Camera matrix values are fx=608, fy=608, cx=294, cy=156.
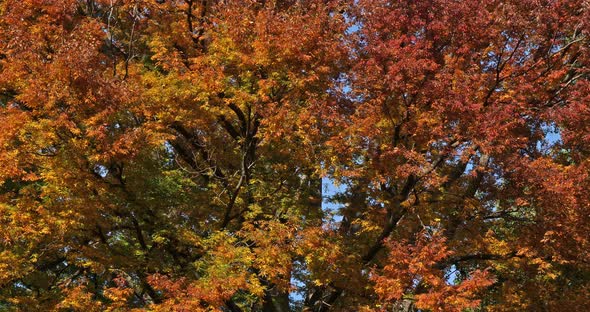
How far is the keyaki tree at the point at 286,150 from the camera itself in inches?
420

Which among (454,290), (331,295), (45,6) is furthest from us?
(331,295)

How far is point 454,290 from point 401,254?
112cm

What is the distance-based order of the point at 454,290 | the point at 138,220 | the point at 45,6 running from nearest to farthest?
the point at 454,290
the point at 45,6
the point at 138,220

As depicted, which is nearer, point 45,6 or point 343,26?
point 45,6

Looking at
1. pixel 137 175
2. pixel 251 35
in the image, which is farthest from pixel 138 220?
pixel 251 35

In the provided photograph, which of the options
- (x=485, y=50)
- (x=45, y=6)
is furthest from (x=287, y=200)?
(x=45, y=6)

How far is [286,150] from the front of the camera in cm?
1261

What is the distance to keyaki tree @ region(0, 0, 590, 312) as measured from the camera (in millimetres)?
10664

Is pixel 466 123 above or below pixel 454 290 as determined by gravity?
above

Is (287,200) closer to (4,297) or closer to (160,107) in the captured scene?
(160,107)

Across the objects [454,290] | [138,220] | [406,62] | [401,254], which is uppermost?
[406,62]

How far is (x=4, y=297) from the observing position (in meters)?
11.4

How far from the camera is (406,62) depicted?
39.4 ft

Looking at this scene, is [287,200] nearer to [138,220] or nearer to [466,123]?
[138,220]
